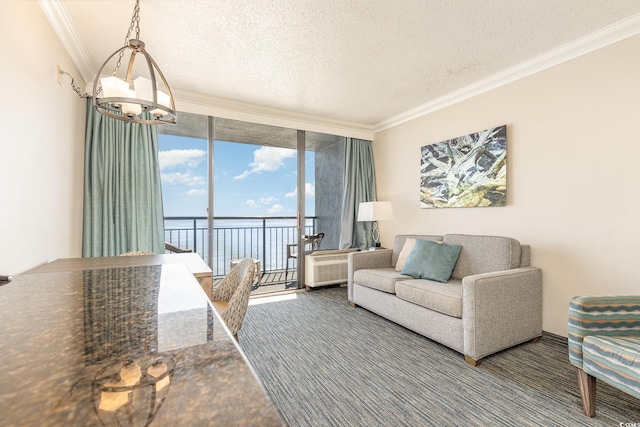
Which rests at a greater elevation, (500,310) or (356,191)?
(356,191)

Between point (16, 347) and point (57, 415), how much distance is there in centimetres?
34

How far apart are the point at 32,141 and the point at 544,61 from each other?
13.5 ft

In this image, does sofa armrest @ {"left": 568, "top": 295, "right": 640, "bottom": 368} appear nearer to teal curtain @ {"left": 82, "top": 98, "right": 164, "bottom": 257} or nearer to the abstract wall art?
the abstract wall art

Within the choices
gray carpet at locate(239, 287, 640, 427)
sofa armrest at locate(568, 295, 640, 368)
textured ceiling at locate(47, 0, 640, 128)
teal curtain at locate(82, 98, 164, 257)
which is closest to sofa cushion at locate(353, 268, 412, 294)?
gray carpet at locate(239, 287, 640, 427)

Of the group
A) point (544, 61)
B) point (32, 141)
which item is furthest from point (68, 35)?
point (544, 61)

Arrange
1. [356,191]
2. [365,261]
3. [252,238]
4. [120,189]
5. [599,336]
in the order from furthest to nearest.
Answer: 1. [252,238]
2. [356,191]
3. [365,261]
4. [120,189]
5. [599,336]

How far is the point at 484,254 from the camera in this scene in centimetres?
279

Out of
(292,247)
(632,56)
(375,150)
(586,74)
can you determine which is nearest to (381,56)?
(586,74)

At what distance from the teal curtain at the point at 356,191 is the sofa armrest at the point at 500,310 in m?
2.50

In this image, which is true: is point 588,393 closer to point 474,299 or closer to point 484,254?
point 474,299

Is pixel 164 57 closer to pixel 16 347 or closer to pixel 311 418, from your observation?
pixel 16 347

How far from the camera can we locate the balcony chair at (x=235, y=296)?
1282mm

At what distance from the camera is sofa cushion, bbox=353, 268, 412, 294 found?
117 inches

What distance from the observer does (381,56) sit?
274cm
